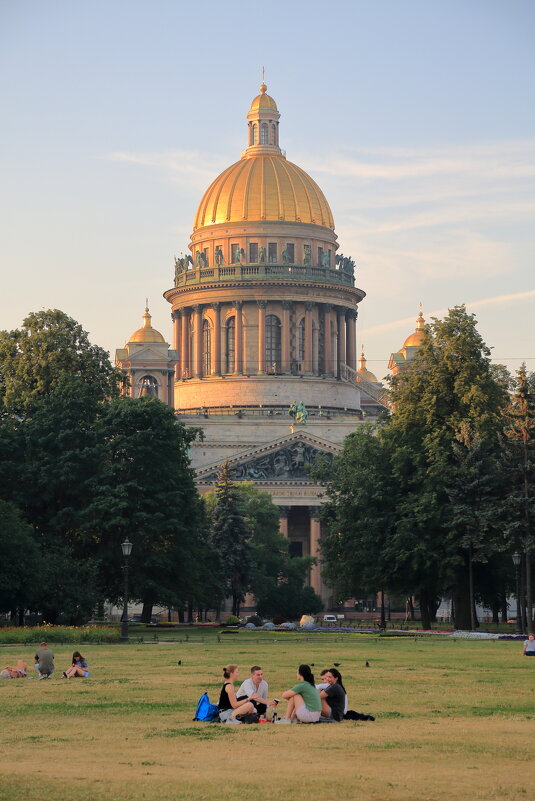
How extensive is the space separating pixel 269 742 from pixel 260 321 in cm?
13304

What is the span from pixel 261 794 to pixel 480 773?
3182mm

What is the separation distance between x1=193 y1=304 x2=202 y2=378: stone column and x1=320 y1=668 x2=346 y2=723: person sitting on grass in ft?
432

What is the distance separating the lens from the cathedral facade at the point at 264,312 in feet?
502

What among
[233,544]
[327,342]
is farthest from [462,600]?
[327,342]

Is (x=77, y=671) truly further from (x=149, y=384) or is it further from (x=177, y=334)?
(x=177, y=334)

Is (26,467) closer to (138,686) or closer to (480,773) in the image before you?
(138,686)

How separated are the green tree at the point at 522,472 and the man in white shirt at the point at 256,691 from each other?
4163cm

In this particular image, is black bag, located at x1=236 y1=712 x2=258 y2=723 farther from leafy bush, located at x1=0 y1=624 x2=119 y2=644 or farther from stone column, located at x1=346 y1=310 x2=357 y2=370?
stone column, located at x1=346 y1=310 x2=357 y2=370

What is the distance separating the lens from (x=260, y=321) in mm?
156375

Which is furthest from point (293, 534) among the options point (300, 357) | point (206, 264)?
point (206, 264)

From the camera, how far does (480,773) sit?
66.9ft

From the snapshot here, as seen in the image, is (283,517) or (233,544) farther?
(283,517)

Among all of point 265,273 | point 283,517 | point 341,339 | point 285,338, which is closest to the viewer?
point 283,517

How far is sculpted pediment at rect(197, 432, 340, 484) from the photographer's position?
139m
